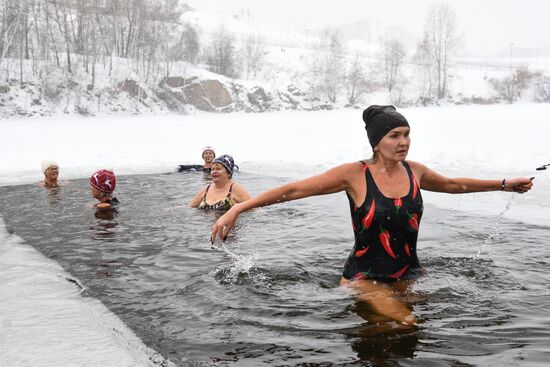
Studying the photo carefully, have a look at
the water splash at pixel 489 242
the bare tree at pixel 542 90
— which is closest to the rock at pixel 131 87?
the water splash at pixel 489 242

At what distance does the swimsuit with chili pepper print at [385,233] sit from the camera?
3758 millimetres

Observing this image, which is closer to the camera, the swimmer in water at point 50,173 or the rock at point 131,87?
the swimmer in water at point 50,173

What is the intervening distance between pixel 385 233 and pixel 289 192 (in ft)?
2.58

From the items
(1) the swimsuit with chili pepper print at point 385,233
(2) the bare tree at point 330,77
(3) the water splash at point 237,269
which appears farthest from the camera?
(2) the bare tree at point 330,77

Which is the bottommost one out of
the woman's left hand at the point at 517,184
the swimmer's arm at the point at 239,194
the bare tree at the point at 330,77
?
the swimmer's arm at the point at 239,194

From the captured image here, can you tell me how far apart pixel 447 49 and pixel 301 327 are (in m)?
71.1

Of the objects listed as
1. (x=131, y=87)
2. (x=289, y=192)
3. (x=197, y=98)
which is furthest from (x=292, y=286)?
(x=197, y=98)

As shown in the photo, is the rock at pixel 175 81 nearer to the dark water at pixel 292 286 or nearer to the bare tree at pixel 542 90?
the dark water at pixel 292 286

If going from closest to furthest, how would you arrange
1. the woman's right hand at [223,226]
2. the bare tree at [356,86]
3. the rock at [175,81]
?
1. the woman's right hand at [223,226]
2. the rock at [175,81]
3. the bare tree at [356,86]

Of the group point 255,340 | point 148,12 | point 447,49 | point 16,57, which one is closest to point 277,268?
point 255,340

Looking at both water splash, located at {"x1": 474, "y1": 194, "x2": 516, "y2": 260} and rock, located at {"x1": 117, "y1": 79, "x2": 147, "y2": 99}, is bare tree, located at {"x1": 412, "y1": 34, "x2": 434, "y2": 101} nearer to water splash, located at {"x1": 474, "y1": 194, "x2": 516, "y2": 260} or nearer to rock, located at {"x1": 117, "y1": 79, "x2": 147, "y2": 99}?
rock, located at {"x1": 117, "y1": 79, "x2": 147, "y2": 99}

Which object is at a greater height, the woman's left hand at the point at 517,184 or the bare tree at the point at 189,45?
the bare tree at the point at 189,45

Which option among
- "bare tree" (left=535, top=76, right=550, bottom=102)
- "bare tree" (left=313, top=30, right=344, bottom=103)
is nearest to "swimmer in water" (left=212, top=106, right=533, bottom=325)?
"bare tree" (left=313, top=30, right=344, bottom=103)

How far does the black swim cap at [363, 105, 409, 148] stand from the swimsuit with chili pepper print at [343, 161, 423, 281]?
257 mm
